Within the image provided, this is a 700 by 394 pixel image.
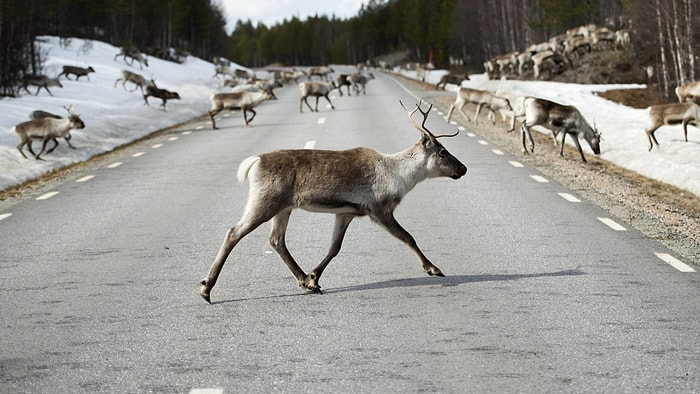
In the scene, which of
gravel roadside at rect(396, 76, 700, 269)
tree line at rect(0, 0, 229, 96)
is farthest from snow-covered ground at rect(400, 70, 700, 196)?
tree line at rect(0, 0, 229, 96)

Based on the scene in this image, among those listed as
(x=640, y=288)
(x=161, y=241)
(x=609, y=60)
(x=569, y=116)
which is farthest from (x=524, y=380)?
(x=609, y=60)

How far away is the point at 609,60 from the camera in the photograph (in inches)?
1716

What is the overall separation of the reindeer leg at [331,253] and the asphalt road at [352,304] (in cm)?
10

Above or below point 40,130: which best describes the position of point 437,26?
above

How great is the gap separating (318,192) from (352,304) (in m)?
0.90

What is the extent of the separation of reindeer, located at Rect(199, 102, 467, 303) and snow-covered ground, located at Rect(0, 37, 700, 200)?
7.55 meters

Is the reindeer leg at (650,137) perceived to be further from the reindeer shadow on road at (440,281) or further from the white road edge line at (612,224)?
the reindeer shadow on road at (440,281)

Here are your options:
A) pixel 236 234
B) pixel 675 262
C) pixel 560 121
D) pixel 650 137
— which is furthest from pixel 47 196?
pixel 650 137

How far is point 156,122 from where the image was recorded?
1090 inches

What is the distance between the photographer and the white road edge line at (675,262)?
7363 millimetres

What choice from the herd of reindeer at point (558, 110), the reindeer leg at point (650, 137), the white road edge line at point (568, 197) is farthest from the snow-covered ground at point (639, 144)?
the white road edge line at point (568, 197)

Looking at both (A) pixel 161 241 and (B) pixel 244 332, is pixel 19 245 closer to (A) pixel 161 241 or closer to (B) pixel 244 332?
(A) pixel 161 241

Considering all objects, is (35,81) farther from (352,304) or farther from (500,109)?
(352,304)

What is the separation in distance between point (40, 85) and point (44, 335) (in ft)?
93.2
